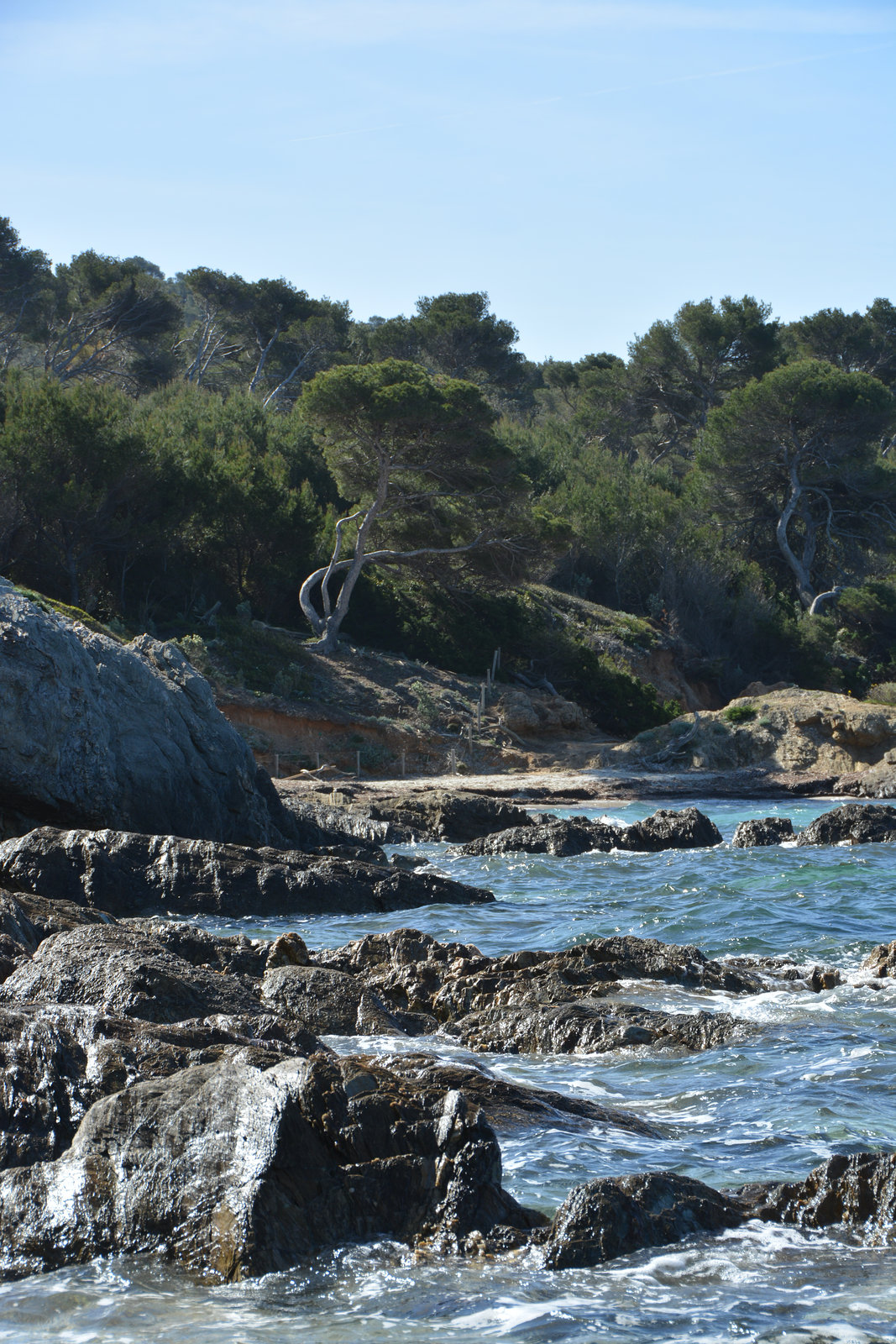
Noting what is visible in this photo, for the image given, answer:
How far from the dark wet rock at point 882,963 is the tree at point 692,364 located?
41.4 meters

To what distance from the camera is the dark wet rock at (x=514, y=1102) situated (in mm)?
5391

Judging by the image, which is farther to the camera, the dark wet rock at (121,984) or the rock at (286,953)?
the rock at (286,953)

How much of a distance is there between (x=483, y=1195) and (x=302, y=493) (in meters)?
31.3

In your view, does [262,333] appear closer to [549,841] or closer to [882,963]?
[549,841]

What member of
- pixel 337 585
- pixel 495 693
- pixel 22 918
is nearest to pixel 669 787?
pixel 495 693

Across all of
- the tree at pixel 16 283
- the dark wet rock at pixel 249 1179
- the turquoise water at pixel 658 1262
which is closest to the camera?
the turquoise water at pixel 658 1262

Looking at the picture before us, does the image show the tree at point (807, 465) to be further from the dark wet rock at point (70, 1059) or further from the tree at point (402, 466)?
the dark wet rock at point (70, 1059)

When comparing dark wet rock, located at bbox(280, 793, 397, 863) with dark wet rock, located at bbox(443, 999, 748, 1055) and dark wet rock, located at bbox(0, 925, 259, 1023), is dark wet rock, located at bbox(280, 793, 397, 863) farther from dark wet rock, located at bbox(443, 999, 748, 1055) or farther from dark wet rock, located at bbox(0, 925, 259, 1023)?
dark wet rock, located at bbox(0, 925, 259, 1023)

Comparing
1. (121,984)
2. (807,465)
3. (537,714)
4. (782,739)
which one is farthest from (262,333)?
(121,984)

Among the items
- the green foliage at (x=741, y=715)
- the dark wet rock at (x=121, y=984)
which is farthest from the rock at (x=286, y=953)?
the green foliage at (x=741, y=715)

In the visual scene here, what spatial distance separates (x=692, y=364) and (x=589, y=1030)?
46161 millimetres

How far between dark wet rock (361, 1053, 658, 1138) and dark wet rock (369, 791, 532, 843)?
13.3 metres

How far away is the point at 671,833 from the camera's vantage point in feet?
59.2

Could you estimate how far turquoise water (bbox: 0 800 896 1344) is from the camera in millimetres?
3541
